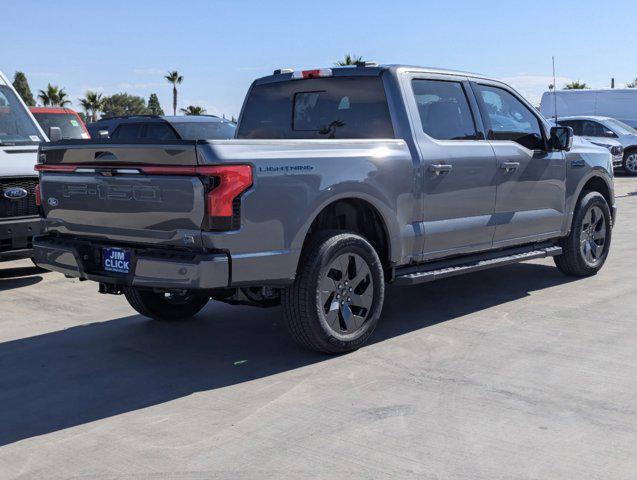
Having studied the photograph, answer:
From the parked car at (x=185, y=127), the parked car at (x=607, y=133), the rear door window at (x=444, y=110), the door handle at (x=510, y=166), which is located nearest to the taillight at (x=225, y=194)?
the rear door window at (x=444, y=110)

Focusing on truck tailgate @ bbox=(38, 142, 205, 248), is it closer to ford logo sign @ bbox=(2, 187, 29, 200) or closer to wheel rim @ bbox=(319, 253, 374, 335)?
wheel rim @ bbox=(319, 253, 374, 335)

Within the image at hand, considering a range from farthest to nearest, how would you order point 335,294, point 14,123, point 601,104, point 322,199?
point 601,104, point 14,123, point 335,294, point 322,199

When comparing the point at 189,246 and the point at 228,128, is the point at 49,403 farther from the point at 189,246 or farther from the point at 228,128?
the point at 228,128

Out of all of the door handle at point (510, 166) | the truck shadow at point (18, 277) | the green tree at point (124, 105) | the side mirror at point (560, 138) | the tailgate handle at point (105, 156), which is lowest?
the truck shadow at point (18, 277)

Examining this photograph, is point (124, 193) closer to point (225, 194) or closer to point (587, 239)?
point (225, 194)

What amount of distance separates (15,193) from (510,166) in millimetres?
4791

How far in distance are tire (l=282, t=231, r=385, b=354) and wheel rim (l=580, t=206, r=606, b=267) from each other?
3204mm

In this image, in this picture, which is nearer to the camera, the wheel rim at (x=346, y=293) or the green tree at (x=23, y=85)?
the wheel rim at (x=346, y=293)

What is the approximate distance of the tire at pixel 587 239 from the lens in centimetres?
798

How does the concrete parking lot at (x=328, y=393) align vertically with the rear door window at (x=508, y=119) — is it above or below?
below

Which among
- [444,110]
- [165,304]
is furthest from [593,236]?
[165,304]

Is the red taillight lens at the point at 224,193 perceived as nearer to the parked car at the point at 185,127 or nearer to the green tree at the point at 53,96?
the parked car at the point at 185,127

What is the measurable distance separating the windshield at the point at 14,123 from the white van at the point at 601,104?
A: 20.4 m

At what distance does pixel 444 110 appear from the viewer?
21.3 ft
